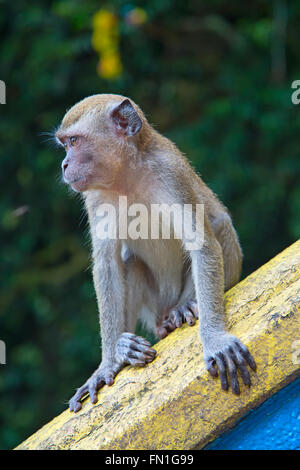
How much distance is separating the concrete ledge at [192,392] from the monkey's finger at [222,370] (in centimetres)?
2

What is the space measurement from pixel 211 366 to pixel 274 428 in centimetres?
33

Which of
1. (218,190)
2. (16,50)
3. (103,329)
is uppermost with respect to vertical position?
(16,50)

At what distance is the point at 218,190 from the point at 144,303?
2312 mm

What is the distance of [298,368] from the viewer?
2275 mm

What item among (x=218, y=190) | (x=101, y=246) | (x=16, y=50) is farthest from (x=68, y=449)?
(x=16, y=50)

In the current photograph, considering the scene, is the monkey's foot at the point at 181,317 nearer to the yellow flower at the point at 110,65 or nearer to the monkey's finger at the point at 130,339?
the monkey's finger at the point at 130,339

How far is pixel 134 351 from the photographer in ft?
9.67

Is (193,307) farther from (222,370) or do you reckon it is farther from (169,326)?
(222,370)

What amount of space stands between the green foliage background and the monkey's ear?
8.82ft

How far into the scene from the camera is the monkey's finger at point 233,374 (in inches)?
93.1

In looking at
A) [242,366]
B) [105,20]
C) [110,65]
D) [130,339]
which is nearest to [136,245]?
[130,339]

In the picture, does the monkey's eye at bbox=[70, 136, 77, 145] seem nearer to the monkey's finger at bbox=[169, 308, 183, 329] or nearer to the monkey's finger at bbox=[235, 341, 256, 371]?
the monkey's finger at bbox=[169, 308, 183, 329]
